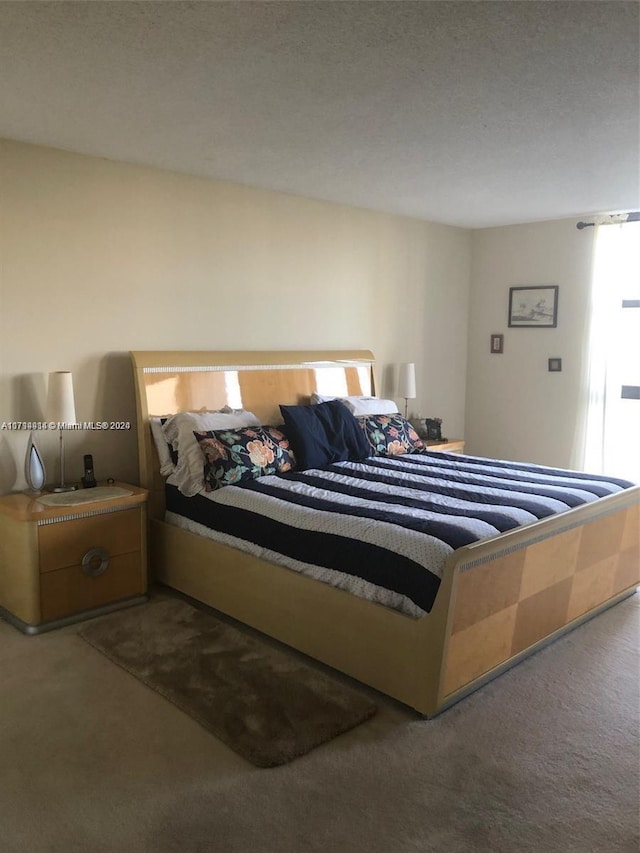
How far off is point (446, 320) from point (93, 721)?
4298mm

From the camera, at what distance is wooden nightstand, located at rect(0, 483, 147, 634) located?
3.11m

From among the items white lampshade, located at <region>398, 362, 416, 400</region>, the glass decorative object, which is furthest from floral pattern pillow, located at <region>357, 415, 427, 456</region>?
the glass decorative object

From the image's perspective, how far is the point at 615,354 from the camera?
16.6 feet

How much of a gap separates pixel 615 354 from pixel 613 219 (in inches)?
38.6

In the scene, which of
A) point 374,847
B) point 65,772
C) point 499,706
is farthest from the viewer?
point 499,706

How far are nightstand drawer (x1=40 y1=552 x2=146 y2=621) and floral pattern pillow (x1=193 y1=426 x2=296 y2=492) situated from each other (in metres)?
0.58

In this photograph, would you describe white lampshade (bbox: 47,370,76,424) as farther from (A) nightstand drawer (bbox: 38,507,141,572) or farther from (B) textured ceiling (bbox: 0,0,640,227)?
(B) textured ceiling (bbox: 0,0,640,227)

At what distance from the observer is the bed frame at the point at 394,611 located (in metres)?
2.50

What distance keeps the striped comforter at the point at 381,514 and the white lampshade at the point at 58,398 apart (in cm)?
70

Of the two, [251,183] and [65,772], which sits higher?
[251,183]

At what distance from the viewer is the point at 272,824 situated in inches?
77.3

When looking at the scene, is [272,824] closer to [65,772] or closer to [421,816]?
[421,816]

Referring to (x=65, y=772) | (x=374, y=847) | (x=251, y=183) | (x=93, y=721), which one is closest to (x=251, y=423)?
(x=251, y=183)

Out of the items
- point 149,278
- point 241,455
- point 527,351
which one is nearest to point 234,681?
point 241,455
